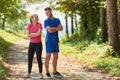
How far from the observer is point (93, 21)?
32406 millimetres

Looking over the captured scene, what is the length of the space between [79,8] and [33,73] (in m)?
18.7

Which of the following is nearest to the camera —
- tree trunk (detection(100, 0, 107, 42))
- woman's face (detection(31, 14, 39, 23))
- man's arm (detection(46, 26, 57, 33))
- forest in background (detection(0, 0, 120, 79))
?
woman's face (detection(31, 14, 39, 23))

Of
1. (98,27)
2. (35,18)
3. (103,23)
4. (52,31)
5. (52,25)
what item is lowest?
(98,27)

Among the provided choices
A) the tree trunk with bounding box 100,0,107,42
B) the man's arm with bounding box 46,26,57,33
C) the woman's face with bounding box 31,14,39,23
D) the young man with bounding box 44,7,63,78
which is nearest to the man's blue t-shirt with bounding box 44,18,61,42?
the young man with bounding box 44,7,63,78

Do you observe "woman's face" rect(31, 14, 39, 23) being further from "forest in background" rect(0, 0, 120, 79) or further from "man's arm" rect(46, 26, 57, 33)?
"forest in background" rect(0, 0, 120, 79)

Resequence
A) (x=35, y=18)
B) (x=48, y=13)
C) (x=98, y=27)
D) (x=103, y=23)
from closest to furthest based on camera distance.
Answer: (x=35, y=18) → (x=48, y=13) → (x=103, y=23) → (x=98, y=27)

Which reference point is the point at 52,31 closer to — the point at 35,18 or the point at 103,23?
the point at 35,18

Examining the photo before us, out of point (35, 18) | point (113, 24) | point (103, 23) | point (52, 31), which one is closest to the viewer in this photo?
point (35, 18)

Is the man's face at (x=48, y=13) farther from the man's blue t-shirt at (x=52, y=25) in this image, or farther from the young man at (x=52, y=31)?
the man's blue t-shirt at (x=52, y=25)

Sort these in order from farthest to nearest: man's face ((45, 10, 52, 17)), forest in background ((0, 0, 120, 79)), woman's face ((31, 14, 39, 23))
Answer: forest in background ((0, 0, 120, 79))
man's face ((45, 10, 52, 17))
woman's face ((31, 14, 39, 23))

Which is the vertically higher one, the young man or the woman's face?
the woman's face

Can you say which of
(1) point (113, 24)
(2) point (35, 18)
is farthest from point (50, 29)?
(1) point (113, 24)

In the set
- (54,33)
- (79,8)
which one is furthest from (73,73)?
(79,8)

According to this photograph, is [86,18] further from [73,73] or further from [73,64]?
[73,73]
